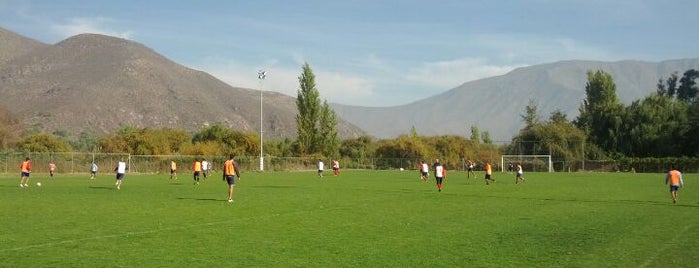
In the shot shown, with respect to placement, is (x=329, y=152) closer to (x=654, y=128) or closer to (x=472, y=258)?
(x=654, y=128)

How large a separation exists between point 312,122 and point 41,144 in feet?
117

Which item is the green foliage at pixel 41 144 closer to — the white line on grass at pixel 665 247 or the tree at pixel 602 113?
the tree at pixel 602 113

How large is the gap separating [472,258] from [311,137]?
81.7 meters

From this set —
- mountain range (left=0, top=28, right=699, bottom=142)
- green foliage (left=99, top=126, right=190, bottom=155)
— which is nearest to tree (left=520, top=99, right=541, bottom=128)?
mountain range (left=0, top=28, right=699, bottom=142)

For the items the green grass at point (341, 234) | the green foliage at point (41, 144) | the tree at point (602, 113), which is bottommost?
the green grass at point (341, 234)

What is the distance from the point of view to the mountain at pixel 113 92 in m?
120

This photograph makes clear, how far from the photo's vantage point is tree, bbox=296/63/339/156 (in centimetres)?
9206

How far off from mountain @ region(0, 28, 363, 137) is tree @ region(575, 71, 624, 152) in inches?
2888

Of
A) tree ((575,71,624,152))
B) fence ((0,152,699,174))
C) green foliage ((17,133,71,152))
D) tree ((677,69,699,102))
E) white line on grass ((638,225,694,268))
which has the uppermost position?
tree ((677,69,699,102))

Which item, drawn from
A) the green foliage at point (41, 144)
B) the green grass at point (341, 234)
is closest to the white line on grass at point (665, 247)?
the green grass at point (341, 234)

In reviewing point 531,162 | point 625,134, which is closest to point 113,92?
point 531,162

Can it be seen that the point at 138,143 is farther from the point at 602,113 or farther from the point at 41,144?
the point at 602,113

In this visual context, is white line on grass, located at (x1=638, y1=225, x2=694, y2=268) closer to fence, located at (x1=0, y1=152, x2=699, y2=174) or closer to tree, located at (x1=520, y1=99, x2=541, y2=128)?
fence, located at (x1=0, y1=152, x2=699, y2=174)

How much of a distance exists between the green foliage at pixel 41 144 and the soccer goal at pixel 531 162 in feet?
178
